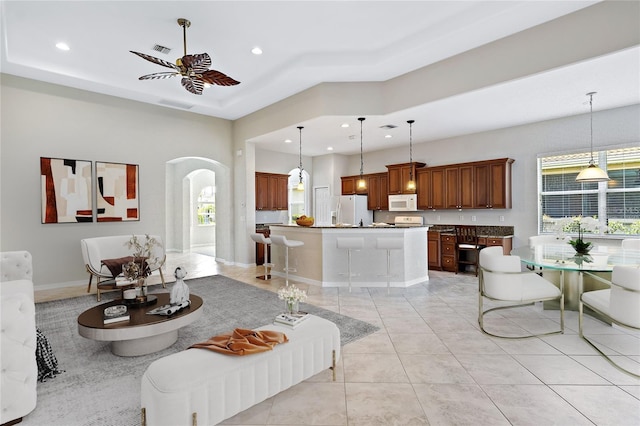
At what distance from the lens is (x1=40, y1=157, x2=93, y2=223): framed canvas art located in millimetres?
5406

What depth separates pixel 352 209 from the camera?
8.70m

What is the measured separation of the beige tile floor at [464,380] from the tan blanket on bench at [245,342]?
47cm

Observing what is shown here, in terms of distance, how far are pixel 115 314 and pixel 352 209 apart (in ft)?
21.4

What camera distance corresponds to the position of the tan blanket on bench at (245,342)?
204cm

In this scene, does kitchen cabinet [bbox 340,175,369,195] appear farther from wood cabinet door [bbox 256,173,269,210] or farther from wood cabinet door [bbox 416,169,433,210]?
wood cabinet door [bbox 256,173,269,210]

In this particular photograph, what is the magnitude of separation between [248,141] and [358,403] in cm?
644

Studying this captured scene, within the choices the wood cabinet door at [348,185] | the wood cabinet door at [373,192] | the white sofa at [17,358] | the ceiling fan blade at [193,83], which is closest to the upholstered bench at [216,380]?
the white sofa at [17,358]

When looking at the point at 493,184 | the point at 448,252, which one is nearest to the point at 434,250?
the point at 448,252

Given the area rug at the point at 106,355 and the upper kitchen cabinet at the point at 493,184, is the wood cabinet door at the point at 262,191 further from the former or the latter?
the upper kitchen cabinet at the point at 493,184

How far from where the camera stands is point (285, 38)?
4316mm

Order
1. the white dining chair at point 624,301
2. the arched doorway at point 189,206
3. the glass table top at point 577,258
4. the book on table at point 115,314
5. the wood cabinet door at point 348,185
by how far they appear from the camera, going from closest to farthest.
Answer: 1. the white dining chair at point 624,301
2. the book on table at point 115,314
3. the glass table top at point 577,258
4. the wood cabinet door at point 348,185
5. the arched doorway at point 189,206

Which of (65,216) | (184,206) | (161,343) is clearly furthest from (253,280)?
(184,206)

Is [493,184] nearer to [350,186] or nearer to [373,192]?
[373,192]

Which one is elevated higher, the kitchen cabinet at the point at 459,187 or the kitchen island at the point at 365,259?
the kitchen cabinet at the point at 459,187
